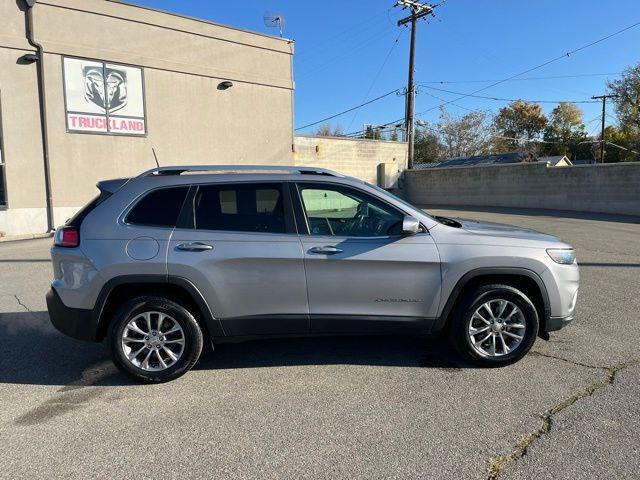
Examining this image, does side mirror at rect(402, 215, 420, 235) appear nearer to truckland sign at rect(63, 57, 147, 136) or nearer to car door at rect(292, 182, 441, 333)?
car door at rect(292, 182, 441, 333)

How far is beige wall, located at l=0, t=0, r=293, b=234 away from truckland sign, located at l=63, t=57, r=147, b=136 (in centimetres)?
23

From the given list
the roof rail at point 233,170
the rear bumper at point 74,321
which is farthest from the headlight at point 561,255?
the rear bumper at point 74,321

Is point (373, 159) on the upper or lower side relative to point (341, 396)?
upper

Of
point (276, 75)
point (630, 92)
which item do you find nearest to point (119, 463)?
point (276, 75)

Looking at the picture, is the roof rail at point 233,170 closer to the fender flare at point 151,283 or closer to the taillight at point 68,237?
the taillight at point 68,237

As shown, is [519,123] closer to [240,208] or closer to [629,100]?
[629,100]

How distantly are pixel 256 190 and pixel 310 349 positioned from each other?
1.68 metres

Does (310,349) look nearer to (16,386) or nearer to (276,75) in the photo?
(16,386)

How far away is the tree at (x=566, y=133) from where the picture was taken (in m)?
60.3

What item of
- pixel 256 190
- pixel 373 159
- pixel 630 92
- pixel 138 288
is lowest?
pixel 138 288

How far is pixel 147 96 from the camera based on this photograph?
1683 cm

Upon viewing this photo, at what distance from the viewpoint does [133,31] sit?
16422 millimetres

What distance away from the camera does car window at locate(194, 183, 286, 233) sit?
160 inches

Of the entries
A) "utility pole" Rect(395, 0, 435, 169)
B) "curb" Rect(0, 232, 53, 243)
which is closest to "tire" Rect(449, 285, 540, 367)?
"curb" Rect(0, 232, 53, 243)
